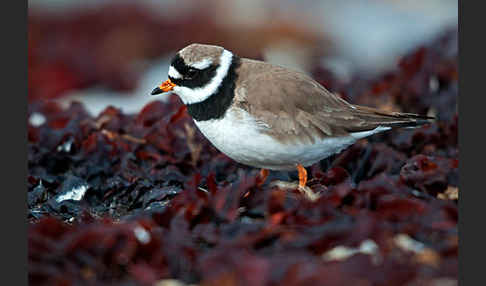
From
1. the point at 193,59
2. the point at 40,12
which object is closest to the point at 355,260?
the point at 193,59

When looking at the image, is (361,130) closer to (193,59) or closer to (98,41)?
(193,59)

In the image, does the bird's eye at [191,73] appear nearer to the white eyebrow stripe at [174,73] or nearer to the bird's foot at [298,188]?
the white eyebrow stripe at [174,73]

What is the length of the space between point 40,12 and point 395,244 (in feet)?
32.0

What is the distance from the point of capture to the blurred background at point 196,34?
984 centimetres

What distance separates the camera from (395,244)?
11.4 feet

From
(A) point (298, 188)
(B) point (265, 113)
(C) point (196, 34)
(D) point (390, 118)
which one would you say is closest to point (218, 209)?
(A) point (298, 188)

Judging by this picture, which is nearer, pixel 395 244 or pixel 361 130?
pixel 395 244

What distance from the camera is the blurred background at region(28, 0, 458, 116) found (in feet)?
32.3

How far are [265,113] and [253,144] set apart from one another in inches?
10.0

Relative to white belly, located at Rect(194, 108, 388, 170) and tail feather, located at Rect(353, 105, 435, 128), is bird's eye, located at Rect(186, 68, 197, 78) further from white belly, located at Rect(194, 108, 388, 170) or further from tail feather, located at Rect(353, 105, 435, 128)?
tail feather, located at Rect(353, 105, 435, 128)

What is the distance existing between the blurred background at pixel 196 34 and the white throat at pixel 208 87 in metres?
3.98

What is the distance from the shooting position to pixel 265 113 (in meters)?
5.03

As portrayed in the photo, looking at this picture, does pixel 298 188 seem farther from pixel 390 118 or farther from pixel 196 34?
pixel 196 34

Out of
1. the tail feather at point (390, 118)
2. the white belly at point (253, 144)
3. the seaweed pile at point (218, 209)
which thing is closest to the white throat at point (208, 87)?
the white belly at point (253, 144)
